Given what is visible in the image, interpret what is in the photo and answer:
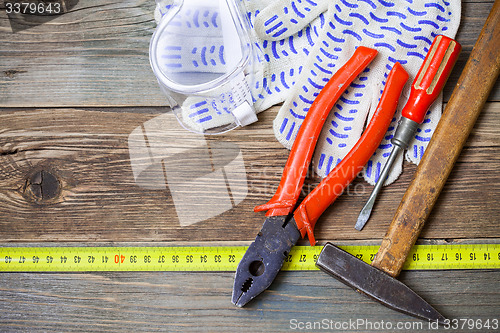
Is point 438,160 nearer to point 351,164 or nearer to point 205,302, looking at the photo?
point 351,164

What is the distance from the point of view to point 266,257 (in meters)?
0.93

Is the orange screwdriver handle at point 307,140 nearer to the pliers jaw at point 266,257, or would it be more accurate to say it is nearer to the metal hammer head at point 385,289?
the pliers jaw at point 266,257

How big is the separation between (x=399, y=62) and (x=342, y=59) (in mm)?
144

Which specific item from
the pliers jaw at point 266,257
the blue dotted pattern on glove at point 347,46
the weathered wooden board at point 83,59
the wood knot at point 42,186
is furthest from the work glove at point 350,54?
the wood knot at point 42,186

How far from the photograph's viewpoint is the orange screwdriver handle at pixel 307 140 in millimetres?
933

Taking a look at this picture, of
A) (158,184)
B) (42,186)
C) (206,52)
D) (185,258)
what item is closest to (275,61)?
(206,52)

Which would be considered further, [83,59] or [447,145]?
[83,59]

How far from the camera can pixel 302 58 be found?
3.49 feet

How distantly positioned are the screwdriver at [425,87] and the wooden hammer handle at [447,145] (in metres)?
0.05

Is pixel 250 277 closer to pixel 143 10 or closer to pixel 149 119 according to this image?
pixel 149 119

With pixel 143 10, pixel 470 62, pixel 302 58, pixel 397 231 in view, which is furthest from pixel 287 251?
pixel 143 10

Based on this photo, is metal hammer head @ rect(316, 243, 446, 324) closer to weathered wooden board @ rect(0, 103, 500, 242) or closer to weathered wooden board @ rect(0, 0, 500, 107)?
weathered wooden board @ rect(0, 103, 500, 242)

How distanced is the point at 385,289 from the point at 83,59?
97 cm

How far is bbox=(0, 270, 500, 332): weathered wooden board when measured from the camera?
100 cm
